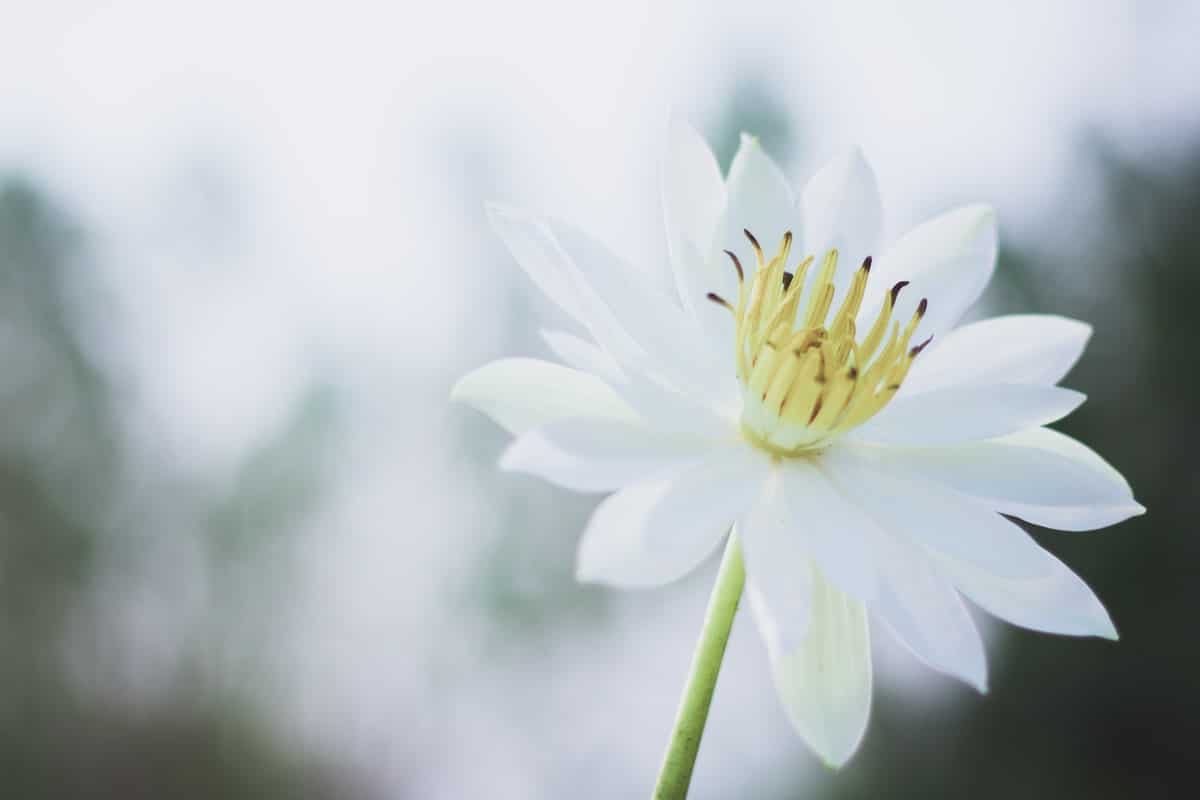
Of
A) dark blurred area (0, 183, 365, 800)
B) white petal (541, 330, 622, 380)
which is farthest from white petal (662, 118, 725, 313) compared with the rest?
dark blurred area (0, 183, 365, 800)

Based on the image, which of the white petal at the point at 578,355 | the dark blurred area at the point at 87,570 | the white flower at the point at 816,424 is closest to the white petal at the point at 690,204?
the white flower at the point at 816,424

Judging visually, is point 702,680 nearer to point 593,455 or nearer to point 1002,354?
point 593,455

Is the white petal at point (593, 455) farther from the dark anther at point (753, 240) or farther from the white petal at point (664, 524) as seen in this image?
the dark anther at point (753, 240)

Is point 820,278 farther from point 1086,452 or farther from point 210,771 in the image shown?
point 210,771

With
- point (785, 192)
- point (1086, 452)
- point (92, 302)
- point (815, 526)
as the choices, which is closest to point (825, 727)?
point (815, 526)

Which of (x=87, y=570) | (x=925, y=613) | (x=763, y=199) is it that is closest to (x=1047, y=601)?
(x=925, y=613)
